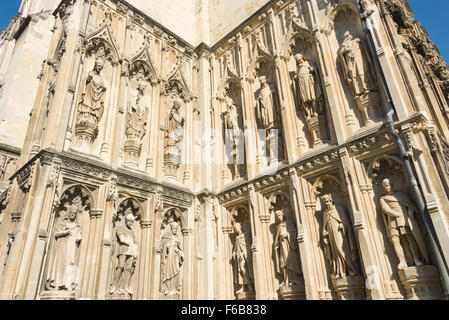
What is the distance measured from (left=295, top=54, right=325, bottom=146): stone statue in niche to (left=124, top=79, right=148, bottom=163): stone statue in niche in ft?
15.4

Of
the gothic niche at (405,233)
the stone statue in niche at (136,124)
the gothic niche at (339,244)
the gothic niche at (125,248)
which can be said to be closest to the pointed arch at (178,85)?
the stone statue in niche at (136,124)

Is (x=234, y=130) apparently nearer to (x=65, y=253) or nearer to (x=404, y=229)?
(x=404, y=229)

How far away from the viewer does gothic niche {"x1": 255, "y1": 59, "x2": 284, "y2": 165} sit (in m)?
9.48

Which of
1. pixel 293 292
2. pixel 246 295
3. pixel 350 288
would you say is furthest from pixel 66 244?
pixel 350 288

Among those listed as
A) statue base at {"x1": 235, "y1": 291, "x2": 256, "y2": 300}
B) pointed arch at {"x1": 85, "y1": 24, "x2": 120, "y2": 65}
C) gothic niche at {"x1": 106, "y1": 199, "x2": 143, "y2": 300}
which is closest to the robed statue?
pointed arch at {"x1": 85, "y1": 24, "x2": 120, "y2": 65}

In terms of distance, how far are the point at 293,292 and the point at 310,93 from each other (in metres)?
5.15

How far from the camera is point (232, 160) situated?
10.6 meters

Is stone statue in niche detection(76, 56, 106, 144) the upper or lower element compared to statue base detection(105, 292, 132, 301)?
upper

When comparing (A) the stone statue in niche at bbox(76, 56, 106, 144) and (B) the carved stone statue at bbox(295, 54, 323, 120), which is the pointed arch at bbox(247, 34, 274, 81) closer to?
(B) the carved stone statue at bbox(295, 54, 323, 120)

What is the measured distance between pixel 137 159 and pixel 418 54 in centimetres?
920

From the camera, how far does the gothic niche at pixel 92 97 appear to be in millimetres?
8328

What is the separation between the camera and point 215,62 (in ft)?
41.1

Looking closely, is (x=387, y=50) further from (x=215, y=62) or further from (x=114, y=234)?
(x=114, y=234)

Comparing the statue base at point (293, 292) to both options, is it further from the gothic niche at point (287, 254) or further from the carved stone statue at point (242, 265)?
the carved stone statue at point (242, 265)
